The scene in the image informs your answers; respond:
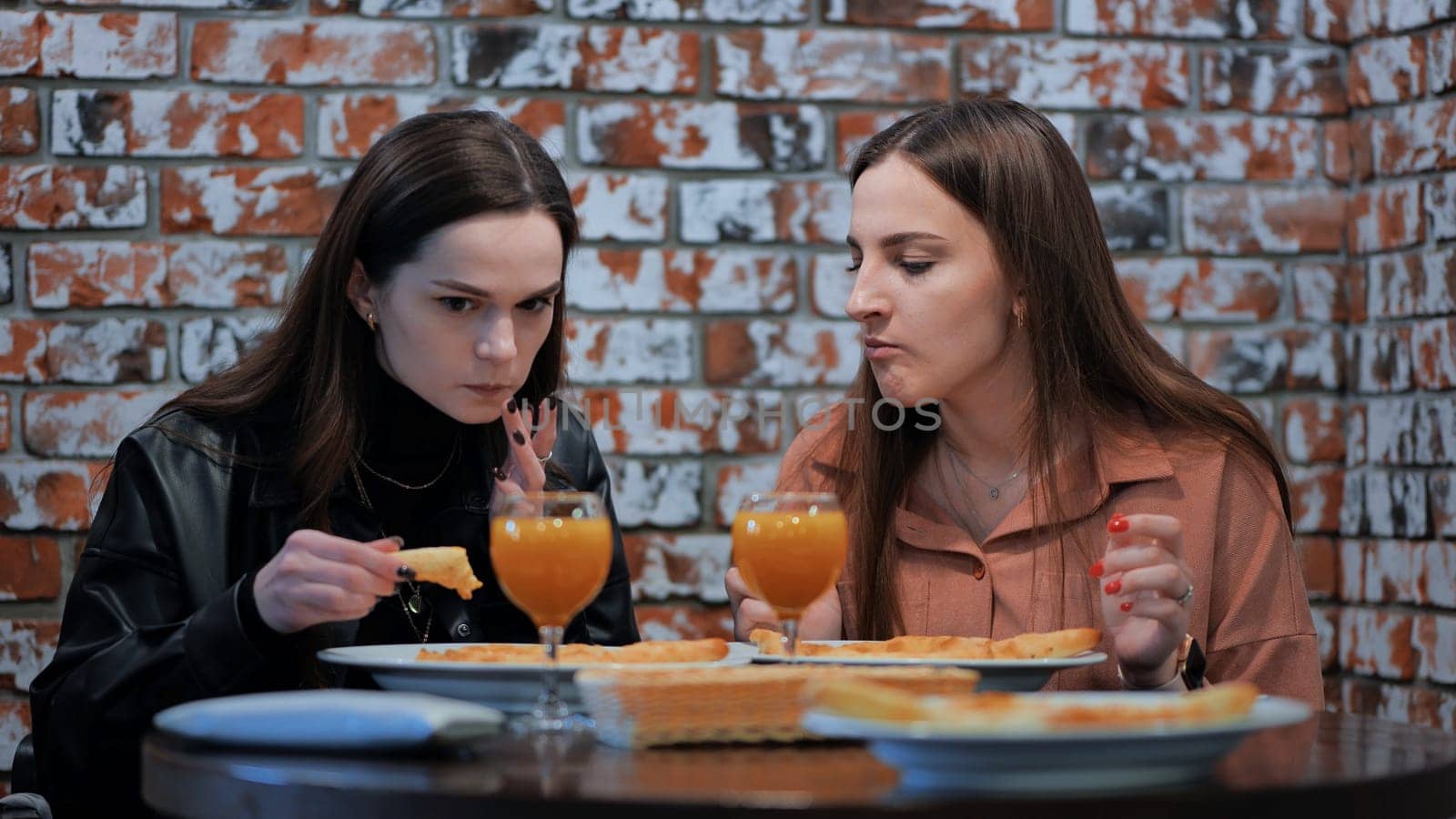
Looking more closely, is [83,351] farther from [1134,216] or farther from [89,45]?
[1134,216]

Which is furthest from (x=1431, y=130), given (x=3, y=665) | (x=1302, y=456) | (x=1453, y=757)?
(x=3, y=665)

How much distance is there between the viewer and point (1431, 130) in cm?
272

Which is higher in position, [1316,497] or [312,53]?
[312,53]

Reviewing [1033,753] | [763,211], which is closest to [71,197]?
[763,211]

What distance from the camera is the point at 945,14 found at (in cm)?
286

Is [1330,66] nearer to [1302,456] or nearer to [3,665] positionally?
[1302,456]

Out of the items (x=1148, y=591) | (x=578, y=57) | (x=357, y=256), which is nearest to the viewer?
(x=1148, y=591)

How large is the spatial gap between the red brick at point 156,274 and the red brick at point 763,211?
72 centimetres

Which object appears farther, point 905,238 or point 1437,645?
point 1437,645

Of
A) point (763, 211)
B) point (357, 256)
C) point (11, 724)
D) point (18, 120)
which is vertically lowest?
point (11, 724)

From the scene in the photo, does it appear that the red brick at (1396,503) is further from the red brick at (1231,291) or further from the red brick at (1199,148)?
the red brick at (1199,148)

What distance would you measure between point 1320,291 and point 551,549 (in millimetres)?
2022

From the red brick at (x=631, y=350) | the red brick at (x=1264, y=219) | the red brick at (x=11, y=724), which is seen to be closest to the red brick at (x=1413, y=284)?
the red brick at (x=1264, y=219)

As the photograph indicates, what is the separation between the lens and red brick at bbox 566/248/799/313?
9.09 ft
